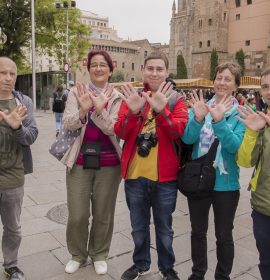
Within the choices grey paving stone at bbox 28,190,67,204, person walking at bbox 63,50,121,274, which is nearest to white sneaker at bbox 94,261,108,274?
person walking at bbox 63,50,121,274

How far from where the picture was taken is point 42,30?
86.5 feet

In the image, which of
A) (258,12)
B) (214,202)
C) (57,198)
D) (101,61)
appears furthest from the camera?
(258,12)

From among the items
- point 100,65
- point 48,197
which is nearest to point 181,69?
point 48,197

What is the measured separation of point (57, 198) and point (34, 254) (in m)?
1.89

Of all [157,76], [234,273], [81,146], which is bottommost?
[234,273]

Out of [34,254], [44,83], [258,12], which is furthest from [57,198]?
[258,12]

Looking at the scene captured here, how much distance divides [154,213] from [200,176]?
1.92 feet

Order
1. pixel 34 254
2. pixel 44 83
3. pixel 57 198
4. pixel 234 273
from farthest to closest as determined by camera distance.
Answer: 1. pixel 44 83
2. pixel 57 198
3. pixel 34 254
4. pixel 234 273

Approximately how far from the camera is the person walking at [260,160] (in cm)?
253

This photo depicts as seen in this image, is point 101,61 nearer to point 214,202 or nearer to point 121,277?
point 214,202

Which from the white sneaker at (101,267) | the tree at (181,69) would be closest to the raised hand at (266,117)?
the white sneaker at (101,267)

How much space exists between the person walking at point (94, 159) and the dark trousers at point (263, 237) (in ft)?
4.48

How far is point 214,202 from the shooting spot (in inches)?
115

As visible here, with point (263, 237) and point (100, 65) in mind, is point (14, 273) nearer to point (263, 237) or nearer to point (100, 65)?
point (100, 65)
